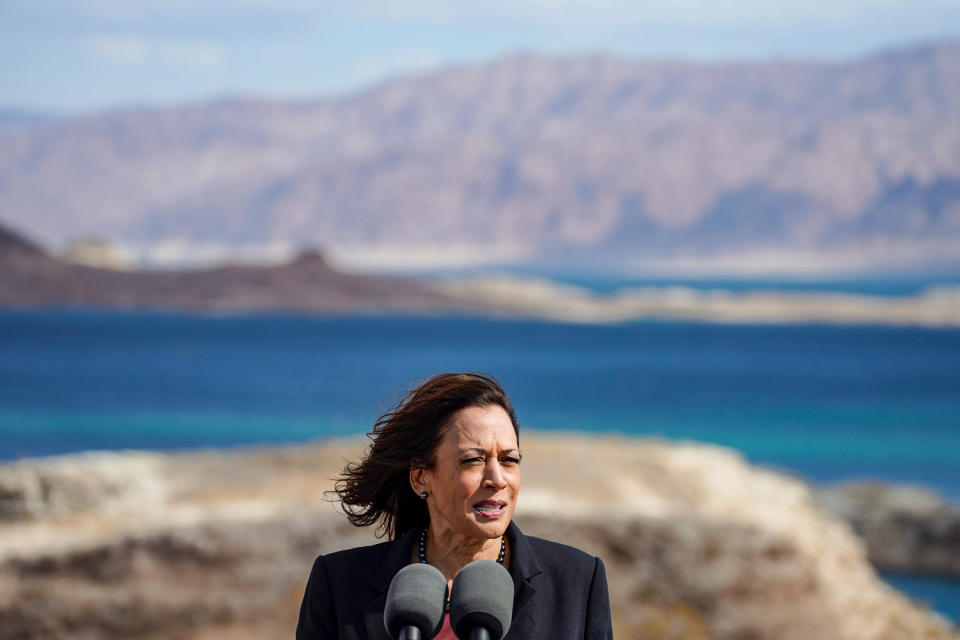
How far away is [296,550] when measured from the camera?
9.84 meters

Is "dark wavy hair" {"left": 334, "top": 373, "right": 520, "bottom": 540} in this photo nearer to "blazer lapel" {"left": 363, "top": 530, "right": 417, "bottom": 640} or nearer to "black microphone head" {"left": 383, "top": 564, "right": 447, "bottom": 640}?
"blazer lapel" {"left": 363, "top": 530, "right": 417, "bottom": 640}

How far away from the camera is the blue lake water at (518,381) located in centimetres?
5066

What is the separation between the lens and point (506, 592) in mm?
2260

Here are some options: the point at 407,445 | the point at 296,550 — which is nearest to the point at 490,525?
the point at 407,445

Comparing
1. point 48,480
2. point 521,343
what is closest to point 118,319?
point 521,343

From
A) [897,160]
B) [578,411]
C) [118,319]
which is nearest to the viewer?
[578,411]

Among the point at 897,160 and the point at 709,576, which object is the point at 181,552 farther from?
the point at 897,160

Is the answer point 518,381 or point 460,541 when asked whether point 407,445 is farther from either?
point 518,381

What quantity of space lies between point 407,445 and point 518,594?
36 centimetres

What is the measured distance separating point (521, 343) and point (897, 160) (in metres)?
113

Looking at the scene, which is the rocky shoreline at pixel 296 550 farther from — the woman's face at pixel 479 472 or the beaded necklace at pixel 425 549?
the woman's face at pixel 479 472

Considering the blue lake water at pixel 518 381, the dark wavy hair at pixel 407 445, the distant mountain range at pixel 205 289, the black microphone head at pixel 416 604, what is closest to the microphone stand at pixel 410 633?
the black microphone head at pixel 416 604

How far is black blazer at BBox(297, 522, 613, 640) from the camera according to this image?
2.46m

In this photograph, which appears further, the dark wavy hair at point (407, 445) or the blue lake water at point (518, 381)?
the blue lake water at point (518, 381)
